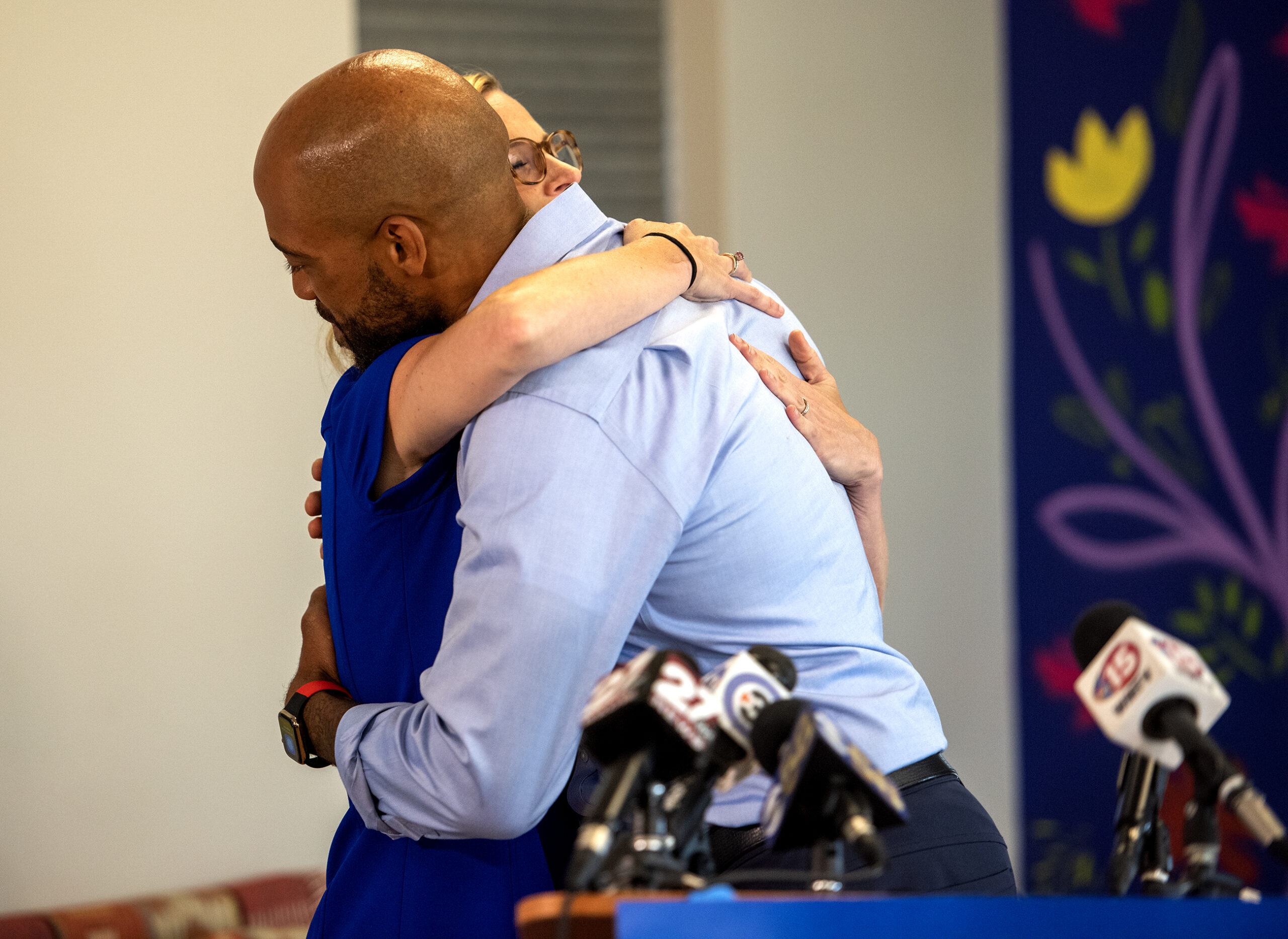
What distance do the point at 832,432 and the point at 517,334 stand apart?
472mm

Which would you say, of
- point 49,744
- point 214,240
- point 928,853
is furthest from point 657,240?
point 49,744

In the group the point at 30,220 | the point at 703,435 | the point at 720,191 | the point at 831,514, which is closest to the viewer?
the point at 703,435

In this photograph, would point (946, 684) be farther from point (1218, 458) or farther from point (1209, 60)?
point (1209, 60)

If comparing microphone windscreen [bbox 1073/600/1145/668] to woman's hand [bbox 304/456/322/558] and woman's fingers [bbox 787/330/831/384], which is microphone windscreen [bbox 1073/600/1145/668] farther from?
woman's hand [bbox 304/456/322/558]

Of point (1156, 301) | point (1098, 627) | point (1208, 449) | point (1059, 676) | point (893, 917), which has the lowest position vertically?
point (1059, 676)

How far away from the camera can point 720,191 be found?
3305 millimetres

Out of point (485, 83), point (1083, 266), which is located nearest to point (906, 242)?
point (1083, 266)

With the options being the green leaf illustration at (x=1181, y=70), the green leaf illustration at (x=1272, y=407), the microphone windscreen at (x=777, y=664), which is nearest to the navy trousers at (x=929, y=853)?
the microphone windscreen at (x=777, y=664)

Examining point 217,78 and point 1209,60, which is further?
point 1209,60

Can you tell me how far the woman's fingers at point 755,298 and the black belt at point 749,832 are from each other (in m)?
0.58

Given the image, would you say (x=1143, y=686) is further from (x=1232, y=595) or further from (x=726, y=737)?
(x=1232, y=595)

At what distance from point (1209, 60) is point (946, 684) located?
1.75 metres

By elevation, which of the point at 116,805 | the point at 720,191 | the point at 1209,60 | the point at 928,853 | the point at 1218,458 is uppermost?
the point at 1209,60

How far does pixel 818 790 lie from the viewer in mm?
919
